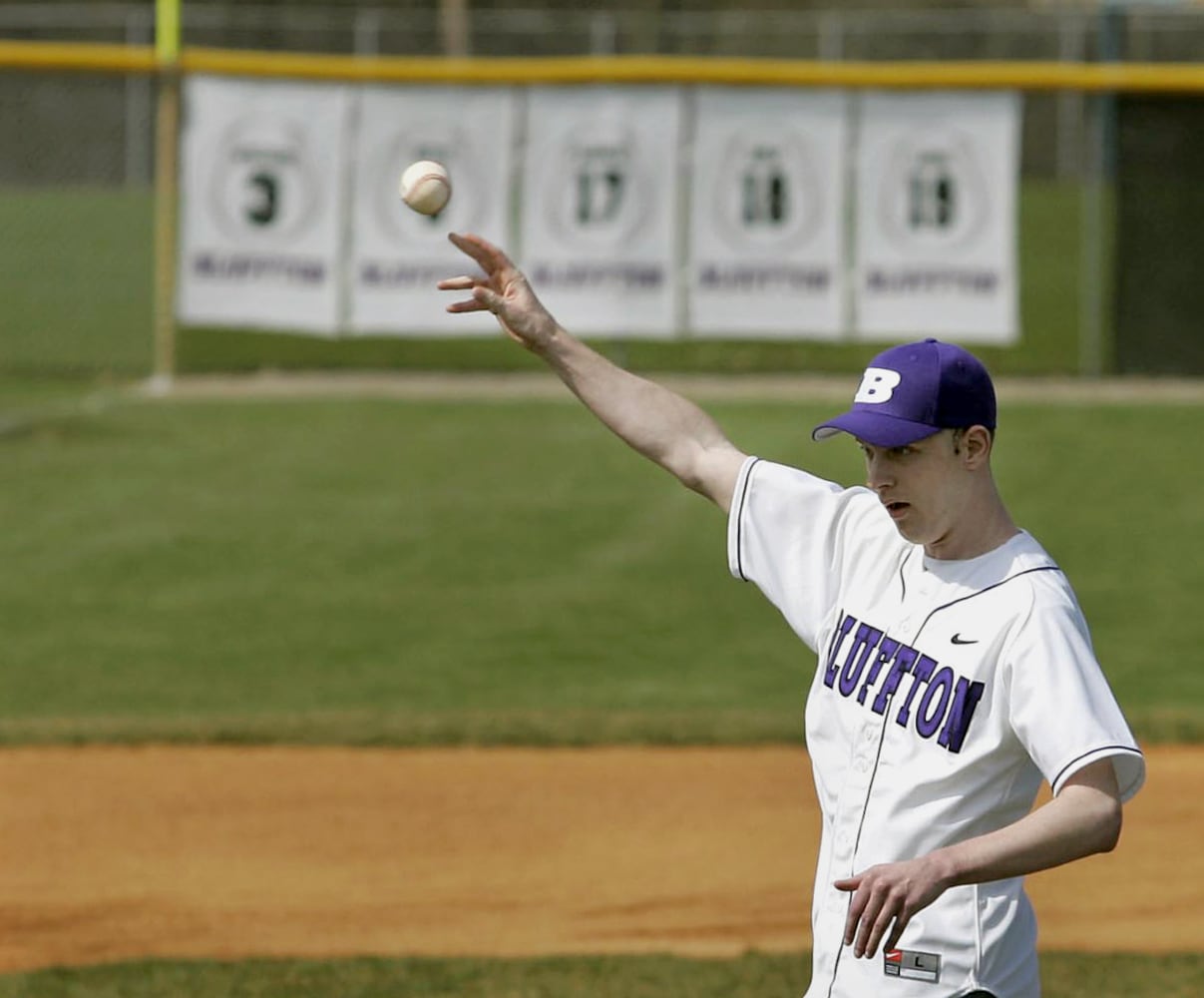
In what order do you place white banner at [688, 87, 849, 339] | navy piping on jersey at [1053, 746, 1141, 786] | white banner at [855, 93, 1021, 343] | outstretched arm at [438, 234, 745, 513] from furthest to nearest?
white banner at [688, 87, 849, 339] → white banner at [855, 93, 1021, 343] → outstretched arm at [438, 234, 745, 513] → navy piping on jersey at [1053, 746, 1141, 786]

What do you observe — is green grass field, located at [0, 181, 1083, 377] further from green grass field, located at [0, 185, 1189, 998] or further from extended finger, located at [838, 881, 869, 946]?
extended finger, located at [838, 881, 869, 946]

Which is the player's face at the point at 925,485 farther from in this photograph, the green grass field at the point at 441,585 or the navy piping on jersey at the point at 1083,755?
the green grass field at the point at 441,585

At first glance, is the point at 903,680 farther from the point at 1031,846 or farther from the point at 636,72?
the point at 636,72

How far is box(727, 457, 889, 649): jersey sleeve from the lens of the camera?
11.8 ft

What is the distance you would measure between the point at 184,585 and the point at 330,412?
5632 millimetres

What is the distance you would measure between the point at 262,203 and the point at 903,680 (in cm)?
1450

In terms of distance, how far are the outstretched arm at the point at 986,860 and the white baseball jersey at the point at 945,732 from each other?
71mm

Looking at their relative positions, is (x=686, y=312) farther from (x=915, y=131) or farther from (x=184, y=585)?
(x=184, y=585)

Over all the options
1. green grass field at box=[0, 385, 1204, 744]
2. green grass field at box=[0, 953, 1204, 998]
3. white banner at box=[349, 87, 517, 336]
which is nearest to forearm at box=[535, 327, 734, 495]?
green grass field at box=[0, 953, 1204, 998]

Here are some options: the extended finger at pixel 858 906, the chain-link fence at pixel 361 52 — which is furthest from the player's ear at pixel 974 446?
the chain-link fence at pixel 361 52

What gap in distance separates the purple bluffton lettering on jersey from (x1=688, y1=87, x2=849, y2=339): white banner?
13718mm

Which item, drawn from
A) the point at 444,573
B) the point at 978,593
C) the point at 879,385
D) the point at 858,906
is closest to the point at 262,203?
the point at 444,573

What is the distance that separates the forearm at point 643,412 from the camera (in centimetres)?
384

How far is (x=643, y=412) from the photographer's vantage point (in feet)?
12.7
